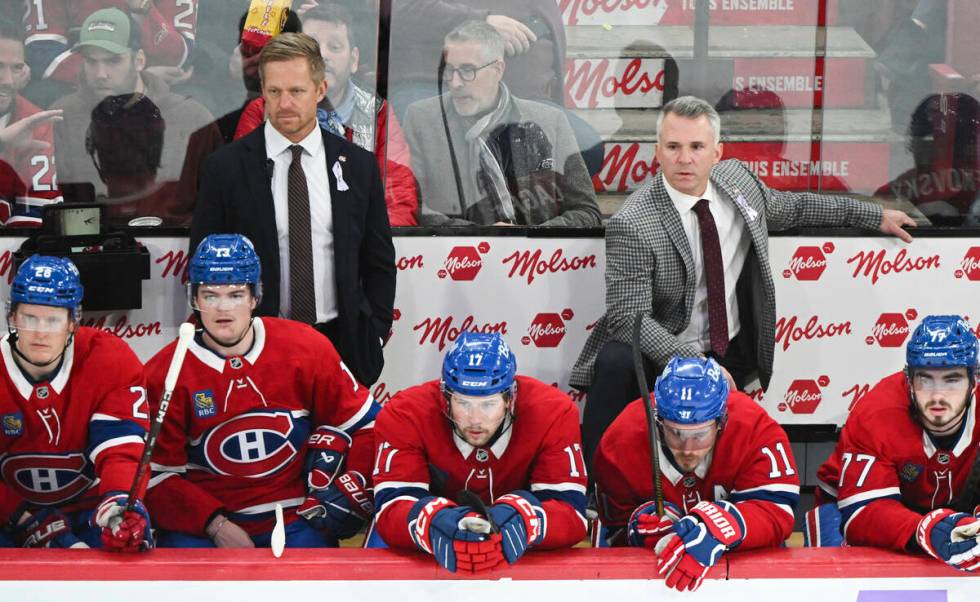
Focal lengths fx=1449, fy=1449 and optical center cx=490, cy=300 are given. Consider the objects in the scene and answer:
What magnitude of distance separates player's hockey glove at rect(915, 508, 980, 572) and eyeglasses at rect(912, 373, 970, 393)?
0.47 m

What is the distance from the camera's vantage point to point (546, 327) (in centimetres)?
477

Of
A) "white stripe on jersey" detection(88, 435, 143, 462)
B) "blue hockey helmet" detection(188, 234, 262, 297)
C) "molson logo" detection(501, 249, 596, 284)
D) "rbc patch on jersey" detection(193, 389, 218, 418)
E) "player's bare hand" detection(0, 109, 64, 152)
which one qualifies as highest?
"player's bare hand" detection(0, 109, 64, 152)

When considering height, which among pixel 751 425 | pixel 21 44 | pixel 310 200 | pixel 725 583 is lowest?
pixel 725 583

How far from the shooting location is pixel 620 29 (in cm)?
491

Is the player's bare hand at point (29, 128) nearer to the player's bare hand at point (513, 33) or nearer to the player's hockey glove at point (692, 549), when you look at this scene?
the player's bare hand at point (513, 33)

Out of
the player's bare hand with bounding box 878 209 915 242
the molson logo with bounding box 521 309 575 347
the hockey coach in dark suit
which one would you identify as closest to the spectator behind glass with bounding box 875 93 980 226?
the player's bare hand with bounding box 878 209 915 242

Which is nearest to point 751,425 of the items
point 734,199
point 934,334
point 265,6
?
point 934,334

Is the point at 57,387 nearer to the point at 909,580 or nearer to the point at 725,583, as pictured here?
the point at 725,583

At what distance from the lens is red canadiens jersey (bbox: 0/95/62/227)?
470 cm

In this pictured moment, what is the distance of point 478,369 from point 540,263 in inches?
61.0

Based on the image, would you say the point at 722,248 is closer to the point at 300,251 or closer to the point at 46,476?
the point at 300,251

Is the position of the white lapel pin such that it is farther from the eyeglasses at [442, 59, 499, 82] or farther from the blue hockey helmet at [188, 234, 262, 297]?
the eyeglasses at [442, 59, 499, 82]

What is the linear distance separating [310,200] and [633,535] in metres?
1.52

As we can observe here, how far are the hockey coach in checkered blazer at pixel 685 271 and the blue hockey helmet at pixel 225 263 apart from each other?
1.14m
